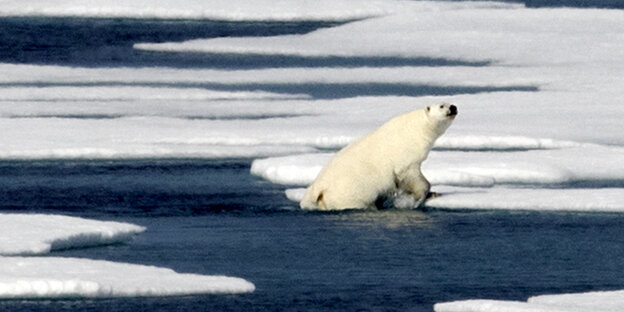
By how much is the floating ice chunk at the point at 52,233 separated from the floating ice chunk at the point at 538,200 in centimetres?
202

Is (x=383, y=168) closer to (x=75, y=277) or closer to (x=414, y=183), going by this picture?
(x=414, y=183)

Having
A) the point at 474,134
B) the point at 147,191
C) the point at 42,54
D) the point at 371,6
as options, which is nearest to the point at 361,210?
the point at 147,191

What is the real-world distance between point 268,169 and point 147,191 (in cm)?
100

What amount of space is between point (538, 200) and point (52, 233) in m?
3.13

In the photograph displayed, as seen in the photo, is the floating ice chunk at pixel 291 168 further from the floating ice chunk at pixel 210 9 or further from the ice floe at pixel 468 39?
the floating ice chunk at pixel 210 9

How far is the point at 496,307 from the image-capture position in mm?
7832

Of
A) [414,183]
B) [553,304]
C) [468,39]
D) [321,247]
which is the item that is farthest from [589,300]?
[468,39]

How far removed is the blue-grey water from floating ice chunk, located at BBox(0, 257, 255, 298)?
75mm

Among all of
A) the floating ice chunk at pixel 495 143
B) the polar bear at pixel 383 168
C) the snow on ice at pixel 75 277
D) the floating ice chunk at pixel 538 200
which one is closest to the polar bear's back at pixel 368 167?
the polar bear at pixel 383 168

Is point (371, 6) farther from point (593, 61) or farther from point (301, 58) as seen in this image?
point (593, 61)

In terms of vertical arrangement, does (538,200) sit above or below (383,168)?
below

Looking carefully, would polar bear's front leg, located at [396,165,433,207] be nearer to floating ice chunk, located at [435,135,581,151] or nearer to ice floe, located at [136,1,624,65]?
floating ice chunk, located at [435,135,581,151]

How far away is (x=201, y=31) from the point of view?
3103 centimetres

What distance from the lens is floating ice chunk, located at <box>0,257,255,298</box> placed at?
815cm
